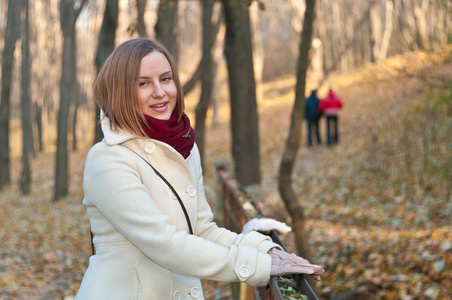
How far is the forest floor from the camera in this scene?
5871 mm

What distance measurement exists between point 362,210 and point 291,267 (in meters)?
8.49

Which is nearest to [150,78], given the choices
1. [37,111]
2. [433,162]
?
[433,162]

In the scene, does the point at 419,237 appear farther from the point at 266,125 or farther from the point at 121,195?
the point at 266,125

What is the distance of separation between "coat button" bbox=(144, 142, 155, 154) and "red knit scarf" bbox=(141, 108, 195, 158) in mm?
37

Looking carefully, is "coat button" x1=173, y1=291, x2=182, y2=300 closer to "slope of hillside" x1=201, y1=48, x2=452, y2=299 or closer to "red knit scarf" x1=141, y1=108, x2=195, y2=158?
"red knit scarf" x1=141, y1=108, x2=195, y2=158

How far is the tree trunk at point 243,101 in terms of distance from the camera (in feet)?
27.4

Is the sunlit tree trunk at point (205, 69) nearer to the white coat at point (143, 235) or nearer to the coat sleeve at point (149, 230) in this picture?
the white coat at point (143, 235)

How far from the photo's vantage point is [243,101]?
861cm

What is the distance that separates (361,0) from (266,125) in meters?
23.0

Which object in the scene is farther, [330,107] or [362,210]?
[330,107]

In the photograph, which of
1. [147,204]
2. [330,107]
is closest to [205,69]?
[330,107]

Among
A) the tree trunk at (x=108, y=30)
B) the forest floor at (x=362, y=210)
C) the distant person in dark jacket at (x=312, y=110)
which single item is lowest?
the forest floor at (x=362, y=210)

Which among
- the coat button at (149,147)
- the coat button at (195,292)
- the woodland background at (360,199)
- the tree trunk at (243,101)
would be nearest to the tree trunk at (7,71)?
the woodland background at (360,199)

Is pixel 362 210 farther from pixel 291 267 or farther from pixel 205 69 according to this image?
pixel 291 267
